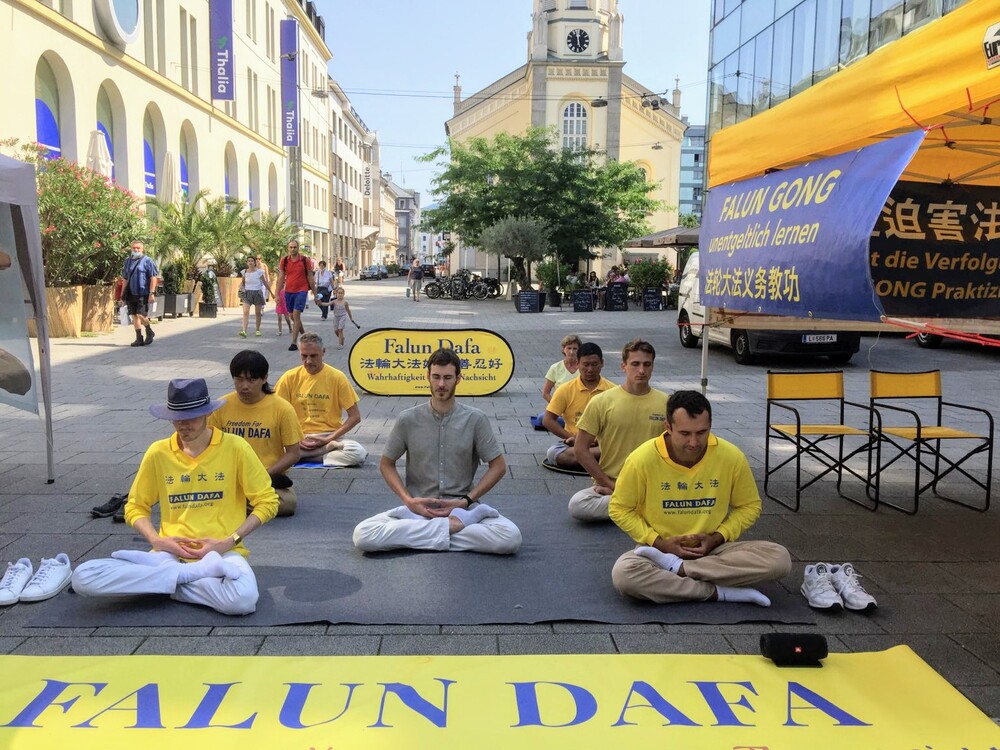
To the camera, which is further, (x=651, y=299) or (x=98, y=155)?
(x=651, y=299)

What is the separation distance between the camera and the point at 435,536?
4930 millimetres

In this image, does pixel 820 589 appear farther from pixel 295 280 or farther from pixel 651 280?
pixel 651 280

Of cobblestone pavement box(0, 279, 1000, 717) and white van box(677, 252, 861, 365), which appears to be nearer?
cobblestone pavement box(0, 279, 1000, 717)

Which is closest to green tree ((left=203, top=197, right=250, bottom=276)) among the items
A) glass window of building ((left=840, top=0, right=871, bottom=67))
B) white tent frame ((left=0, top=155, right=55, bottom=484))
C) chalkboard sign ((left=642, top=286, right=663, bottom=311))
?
chalkboard sign ((left=642, top=286, right=663, bottom=311))

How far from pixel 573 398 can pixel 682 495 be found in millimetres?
2627

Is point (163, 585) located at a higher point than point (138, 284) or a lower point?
lower

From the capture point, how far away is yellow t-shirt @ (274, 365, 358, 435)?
6914mm

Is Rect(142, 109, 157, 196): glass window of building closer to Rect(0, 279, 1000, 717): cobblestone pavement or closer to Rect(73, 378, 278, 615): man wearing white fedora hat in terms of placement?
Rect(0, 279, 1000, 717): cobblestone pavement

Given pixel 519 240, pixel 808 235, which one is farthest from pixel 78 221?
pixel 519 240

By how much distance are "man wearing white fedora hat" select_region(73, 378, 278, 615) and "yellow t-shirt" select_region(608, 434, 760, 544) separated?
1.86 m

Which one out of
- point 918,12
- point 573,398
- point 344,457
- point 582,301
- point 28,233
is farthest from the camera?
point 582,301

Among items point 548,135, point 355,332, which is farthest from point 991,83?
point 548,135

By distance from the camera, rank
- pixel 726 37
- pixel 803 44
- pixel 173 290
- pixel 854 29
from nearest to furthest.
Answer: pixel 854 29 < pixel 173 290 < pixel 803 44 < pixel 726 37

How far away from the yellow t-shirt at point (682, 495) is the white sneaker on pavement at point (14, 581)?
305 centimetres
